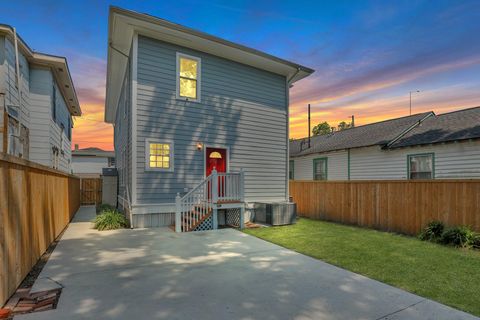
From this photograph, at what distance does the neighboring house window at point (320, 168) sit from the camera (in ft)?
54.0

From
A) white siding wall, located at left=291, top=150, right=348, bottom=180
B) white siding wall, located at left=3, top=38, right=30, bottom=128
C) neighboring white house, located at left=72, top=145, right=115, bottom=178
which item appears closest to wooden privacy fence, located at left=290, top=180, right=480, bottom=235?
white siding wall, located at left=291, top=150, right=348, bottom=180

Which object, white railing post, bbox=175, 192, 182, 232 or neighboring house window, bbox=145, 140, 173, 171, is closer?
white railing post, bbox=175, 192, 182, 232

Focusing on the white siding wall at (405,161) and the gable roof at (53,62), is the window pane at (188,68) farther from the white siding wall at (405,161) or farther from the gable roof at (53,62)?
the white siding wall at (405,161)

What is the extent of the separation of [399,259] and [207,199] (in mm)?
5465

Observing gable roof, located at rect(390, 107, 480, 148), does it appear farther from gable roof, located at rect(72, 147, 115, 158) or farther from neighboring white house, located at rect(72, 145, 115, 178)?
gable roof, located at rect(72, 147, 115, 158)

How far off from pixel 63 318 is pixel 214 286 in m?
1.75

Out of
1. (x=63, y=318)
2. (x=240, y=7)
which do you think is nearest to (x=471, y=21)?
(x=240, y=7)

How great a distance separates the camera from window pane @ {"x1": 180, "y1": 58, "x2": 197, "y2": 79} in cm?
927

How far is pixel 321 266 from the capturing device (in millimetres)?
4676

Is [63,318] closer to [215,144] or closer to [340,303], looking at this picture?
[340,303]

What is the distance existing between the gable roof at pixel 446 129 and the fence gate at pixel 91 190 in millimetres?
17388

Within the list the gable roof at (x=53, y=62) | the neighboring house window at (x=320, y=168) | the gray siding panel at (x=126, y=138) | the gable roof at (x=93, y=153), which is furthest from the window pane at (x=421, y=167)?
the gable roof at (x=93, y=153)

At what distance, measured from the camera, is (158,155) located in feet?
A: 28.5

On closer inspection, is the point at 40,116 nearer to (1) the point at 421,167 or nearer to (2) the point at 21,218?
(2) the point at 21,218
